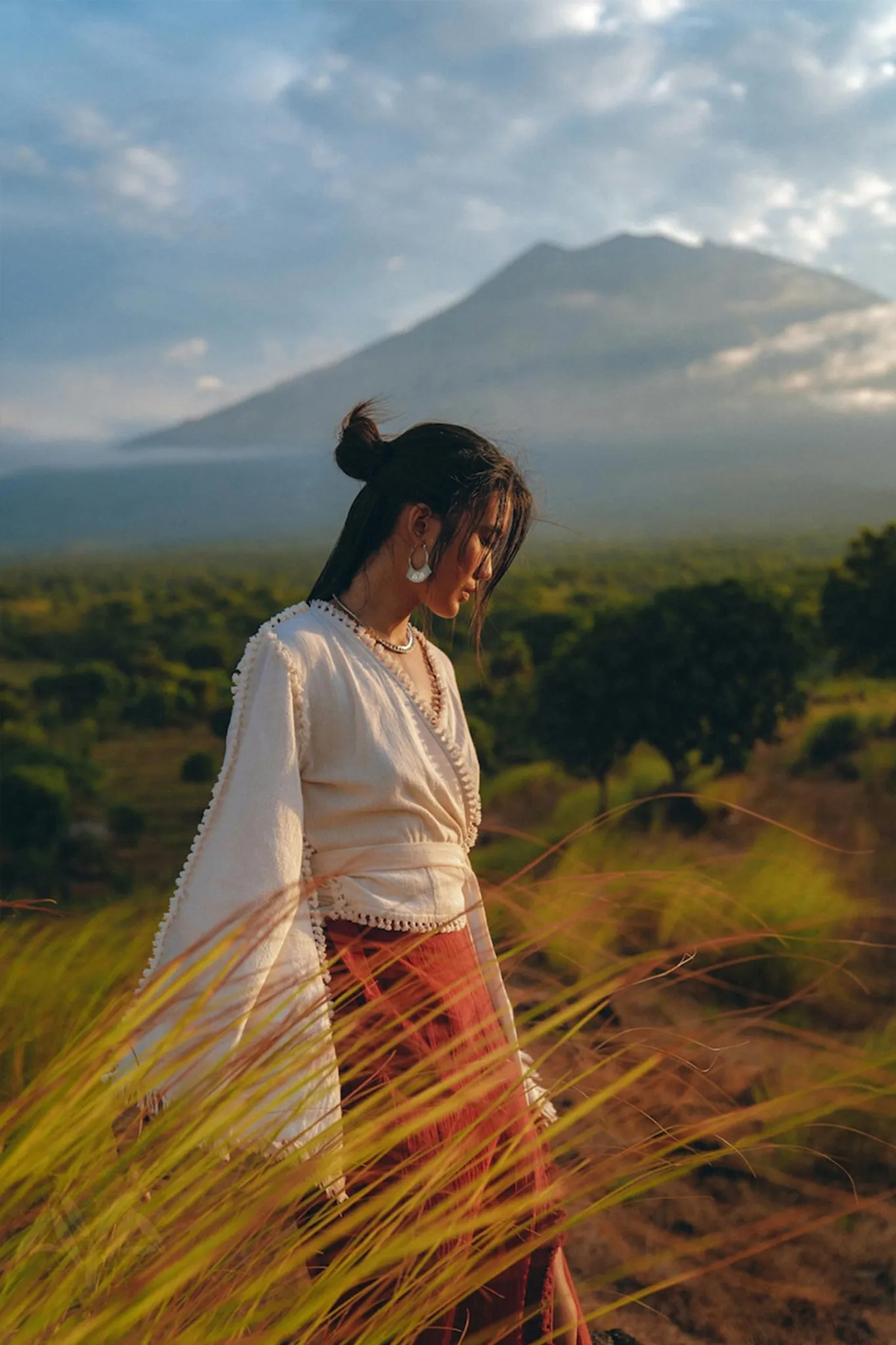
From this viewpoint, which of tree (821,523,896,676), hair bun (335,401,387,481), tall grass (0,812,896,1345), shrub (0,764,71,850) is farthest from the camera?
shrub (0,764,71,850)

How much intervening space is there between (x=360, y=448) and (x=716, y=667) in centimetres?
900

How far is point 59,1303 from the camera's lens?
1115mm

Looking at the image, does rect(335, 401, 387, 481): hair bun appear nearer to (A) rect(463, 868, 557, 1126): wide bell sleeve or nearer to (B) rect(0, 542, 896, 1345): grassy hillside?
(B) rect(0, 542, 896, 1345): grassy hillside

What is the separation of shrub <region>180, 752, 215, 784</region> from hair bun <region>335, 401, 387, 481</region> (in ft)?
55.5

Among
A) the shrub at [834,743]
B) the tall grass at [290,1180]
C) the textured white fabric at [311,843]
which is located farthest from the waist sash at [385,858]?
the shrub at [834,743]

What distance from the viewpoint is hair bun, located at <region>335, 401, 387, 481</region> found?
5.85 feet

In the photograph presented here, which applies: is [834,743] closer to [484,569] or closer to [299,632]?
[484,569]

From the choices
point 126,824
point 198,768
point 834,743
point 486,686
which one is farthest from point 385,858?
point 198,768

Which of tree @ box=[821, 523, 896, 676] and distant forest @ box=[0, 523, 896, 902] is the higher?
tree @ box=[821, 523, 896, 676]

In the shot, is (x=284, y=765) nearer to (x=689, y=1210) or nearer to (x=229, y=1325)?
(x=229, y=1325)

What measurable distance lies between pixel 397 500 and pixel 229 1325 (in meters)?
1.13

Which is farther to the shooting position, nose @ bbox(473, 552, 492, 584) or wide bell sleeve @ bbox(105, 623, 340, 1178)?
nose @ bbox(473, 552, 492, 584)

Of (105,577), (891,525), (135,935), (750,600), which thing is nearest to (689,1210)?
(135,935)

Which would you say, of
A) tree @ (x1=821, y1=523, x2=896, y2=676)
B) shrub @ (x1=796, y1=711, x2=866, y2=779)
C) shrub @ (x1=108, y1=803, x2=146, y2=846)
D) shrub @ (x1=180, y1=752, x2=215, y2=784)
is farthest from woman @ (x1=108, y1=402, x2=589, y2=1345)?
shrub @ (x1=180, y1=752, x2=215, y2=784)
